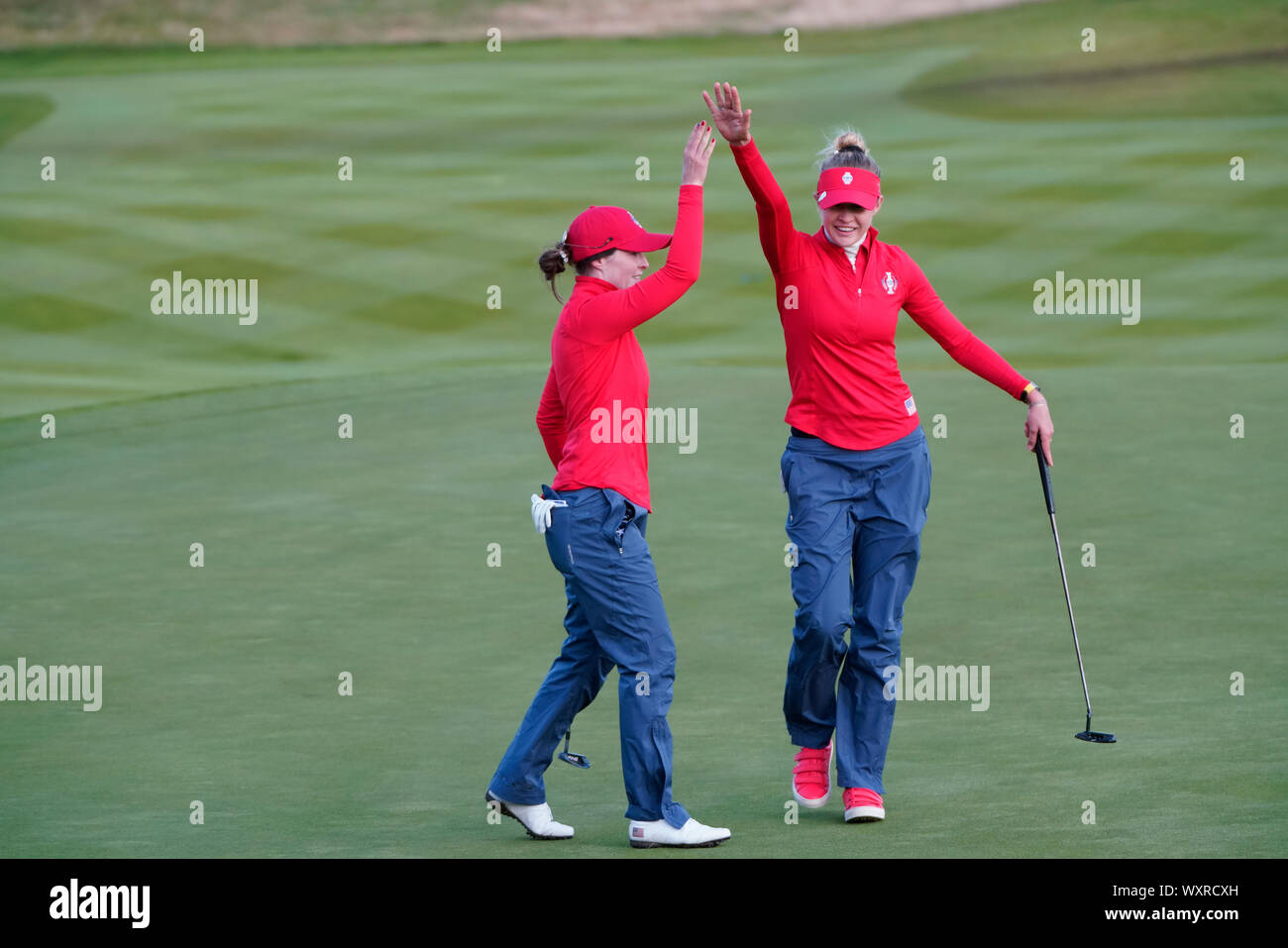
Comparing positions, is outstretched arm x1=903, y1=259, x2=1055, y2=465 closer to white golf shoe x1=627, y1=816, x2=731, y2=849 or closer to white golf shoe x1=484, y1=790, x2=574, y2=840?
white golf shoe x1=627, y1=816, x2=731, y2=849

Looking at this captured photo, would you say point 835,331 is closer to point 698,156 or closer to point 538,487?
point 698,156

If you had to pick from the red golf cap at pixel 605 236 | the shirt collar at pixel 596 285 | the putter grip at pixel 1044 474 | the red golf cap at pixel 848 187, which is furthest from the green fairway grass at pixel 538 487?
the red golf cap at pixel 848 187

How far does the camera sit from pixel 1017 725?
716 cm

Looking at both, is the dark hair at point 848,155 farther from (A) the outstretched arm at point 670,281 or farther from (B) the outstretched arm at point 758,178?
(A) the outstretched arm at point 670,281

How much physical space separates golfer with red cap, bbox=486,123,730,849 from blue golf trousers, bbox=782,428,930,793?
65 cm

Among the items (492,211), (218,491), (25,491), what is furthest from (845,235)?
(492,211)

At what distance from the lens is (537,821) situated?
6023 millimetres

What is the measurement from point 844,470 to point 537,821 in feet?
5.20

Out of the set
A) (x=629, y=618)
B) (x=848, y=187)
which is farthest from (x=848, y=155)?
(x=629, y=618)

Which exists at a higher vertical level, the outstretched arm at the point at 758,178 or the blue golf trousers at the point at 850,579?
the outstretched arm at the point at 758,178

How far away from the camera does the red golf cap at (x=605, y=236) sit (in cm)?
592

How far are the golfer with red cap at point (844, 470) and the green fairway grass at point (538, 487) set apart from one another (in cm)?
32

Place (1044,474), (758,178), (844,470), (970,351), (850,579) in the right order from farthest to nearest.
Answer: (1044,474)
(970,351)
(850,579)
(844,470)
(758,178)

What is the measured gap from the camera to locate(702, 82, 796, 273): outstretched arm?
5.99 meters
